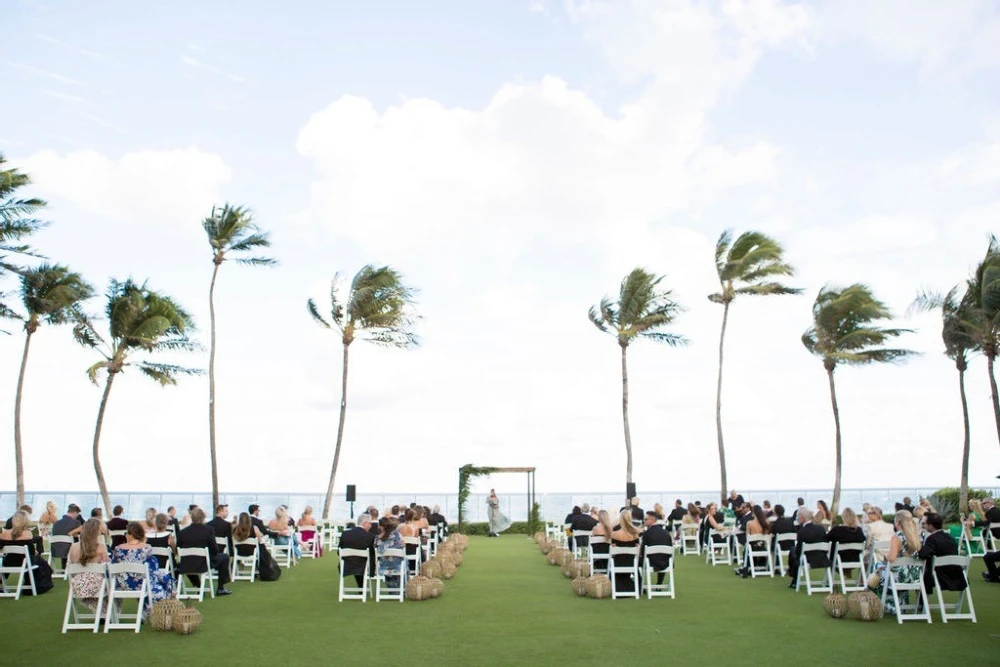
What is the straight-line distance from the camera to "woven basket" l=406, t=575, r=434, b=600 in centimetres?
1342

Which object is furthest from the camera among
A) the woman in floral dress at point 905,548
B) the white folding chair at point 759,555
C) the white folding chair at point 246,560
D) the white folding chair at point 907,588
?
the white folding chair at point 759,555

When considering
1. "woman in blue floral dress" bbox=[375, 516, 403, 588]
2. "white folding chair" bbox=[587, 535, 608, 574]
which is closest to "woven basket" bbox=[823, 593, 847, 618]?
"white folding chair" bbox=[587, 535, 608, 574]

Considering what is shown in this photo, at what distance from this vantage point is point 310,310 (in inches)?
1350

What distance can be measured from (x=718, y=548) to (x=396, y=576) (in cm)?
1114

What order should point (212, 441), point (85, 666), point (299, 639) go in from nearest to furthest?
1. point (85, 666)
2. point (299, 639)
3. point (212, 441)

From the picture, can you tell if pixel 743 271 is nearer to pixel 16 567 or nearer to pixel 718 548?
pixel 718 548

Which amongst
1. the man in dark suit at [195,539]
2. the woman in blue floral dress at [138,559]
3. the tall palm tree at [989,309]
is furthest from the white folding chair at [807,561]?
the tall palm tree at [989,309]

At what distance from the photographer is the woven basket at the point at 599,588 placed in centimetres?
1357

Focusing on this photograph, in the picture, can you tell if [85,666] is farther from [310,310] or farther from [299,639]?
[310,310]

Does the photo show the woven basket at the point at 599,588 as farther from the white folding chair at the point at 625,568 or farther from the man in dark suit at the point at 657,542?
the man in dark suit at the point at 657,542

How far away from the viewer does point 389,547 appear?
14164mm

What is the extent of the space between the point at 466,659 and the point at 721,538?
46.7ft

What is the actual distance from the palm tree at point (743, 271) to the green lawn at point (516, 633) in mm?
19307

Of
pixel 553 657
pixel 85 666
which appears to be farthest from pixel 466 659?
pixel 85 666
